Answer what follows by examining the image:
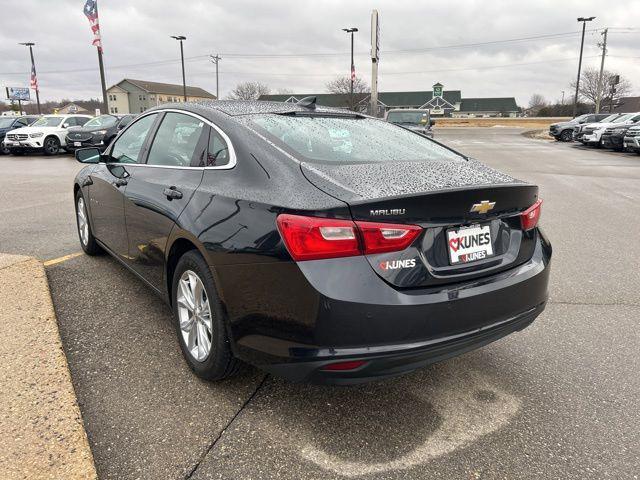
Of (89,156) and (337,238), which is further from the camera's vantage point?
(89,156)

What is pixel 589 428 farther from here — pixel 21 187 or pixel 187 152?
pixel 21 187

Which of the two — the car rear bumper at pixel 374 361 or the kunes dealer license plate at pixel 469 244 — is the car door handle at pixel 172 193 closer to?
the car rear bumper at pixel 374 361

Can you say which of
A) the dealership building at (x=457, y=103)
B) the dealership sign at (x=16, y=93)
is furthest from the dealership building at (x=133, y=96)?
the dealership sign at (x=16, y=93)

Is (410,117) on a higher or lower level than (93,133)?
higher

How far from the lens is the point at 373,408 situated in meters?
2.68

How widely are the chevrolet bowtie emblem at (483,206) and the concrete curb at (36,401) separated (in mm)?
2031

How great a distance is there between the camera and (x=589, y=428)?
8.25 feet

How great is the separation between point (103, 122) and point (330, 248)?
68.6ft

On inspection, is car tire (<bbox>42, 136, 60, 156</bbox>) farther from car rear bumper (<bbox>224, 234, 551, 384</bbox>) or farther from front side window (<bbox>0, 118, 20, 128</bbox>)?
car rear bumper (<bbox>224, 234, 551, 384</bbox>)

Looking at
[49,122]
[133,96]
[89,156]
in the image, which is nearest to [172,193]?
[89,156]

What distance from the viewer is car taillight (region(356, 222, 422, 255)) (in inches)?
83.0

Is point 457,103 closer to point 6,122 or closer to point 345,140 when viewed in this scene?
point 6,122

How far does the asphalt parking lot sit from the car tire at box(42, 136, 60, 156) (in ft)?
62.0

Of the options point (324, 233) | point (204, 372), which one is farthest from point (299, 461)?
point (324, 233)
